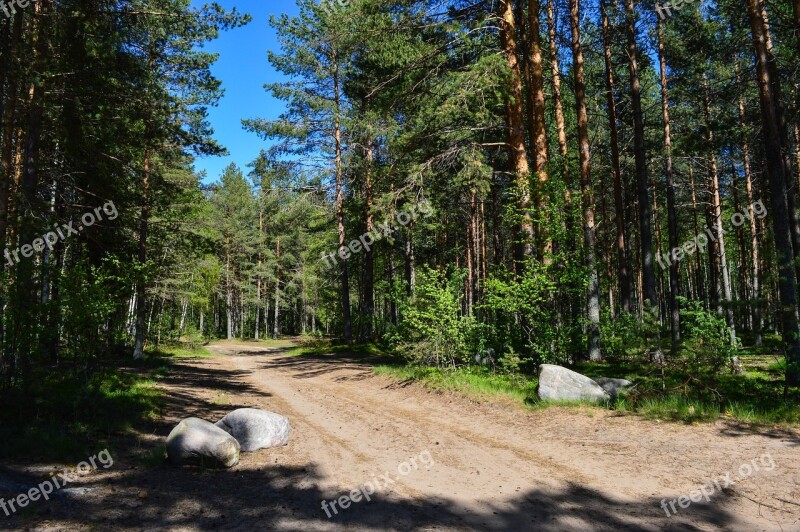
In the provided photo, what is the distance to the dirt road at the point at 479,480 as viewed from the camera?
168 inches

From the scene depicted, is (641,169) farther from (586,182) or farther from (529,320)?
(529,320)

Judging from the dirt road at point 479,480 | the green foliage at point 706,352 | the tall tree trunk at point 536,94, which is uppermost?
the tall tree trunk at point 536,94

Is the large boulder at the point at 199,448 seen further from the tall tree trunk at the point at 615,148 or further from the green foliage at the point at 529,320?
the tall tree trunk at the point at 615,148

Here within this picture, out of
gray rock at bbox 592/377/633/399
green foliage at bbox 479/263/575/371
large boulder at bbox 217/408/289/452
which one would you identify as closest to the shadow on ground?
large boulder at bbox 217/408/289/452

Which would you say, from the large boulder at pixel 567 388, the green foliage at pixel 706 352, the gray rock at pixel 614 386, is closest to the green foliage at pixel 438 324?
the large boulder at pixel 567 388

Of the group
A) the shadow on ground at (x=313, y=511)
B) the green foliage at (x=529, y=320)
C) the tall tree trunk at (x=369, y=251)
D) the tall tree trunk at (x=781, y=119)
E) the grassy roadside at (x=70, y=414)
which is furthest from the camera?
the tall tree trunk at (x=369, y=251)

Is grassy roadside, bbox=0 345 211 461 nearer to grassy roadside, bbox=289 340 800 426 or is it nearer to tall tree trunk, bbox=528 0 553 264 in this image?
grassy roadside, bbox=289 340 800 426

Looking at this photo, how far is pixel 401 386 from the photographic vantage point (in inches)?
469

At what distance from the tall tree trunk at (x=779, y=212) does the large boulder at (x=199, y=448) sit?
8.79m

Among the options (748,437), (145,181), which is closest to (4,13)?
(145,181)

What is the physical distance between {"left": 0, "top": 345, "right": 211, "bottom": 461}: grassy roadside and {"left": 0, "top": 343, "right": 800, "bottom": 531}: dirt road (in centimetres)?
63

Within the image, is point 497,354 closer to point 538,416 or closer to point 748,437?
point 538,416

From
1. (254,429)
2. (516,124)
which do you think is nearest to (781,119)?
(516,124)

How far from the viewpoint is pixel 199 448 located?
575 centimetres
